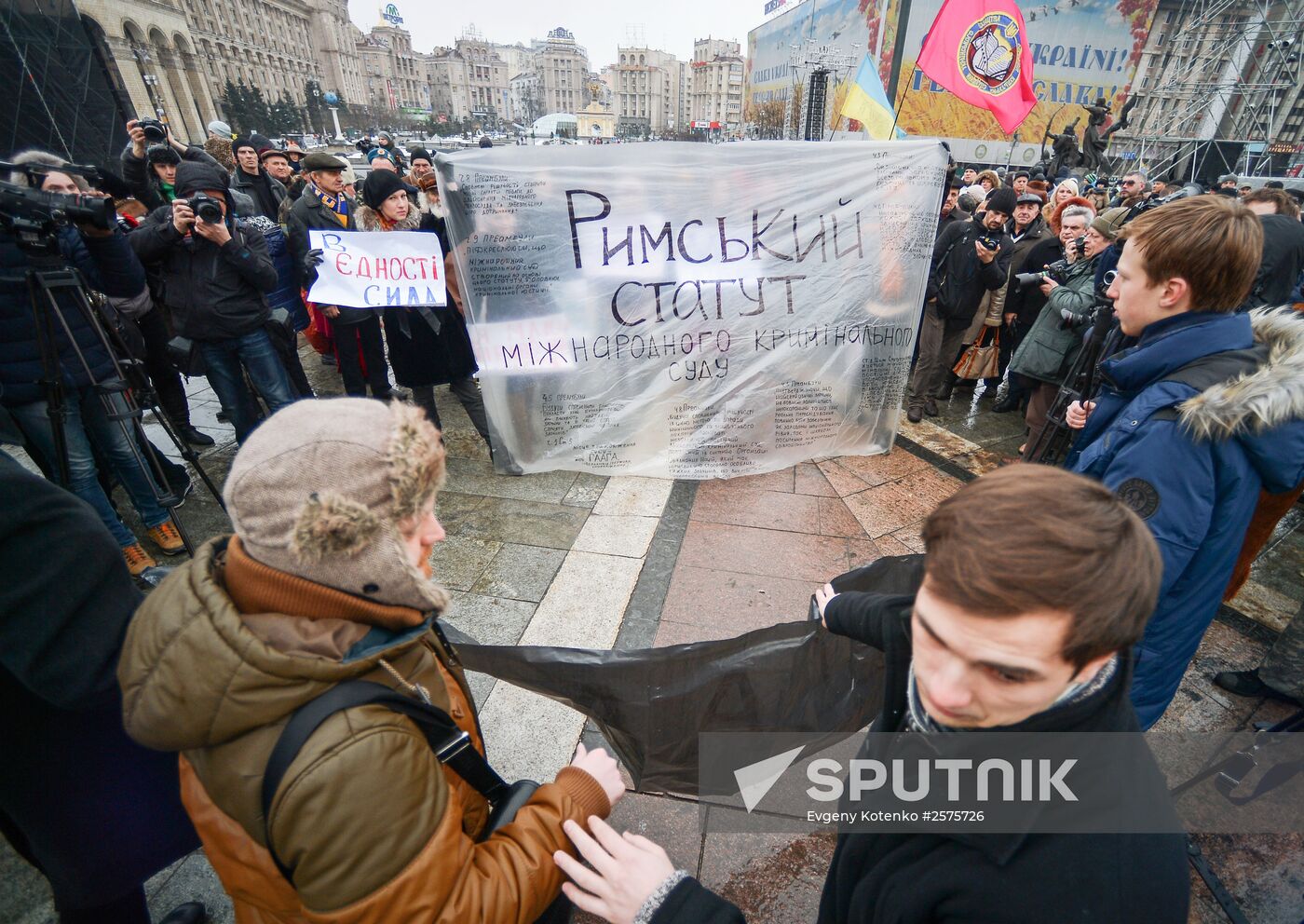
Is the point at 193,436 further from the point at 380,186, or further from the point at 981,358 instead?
the point at 981,358

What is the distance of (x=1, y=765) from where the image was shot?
1163mm

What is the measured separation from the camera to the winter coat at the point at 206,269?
3352 mm

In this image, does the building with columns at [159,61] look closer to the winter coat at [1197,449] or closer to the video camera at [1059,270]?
the video camera at [1059,270]

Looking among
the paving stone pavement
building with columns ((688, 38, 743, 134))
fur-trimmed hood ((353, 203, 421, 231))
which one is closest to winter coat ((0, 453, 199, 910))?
the paving stone pavement

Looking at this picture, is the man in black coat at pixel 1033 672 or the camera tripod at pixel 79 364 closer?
the man in black coat at pixel 1033 672

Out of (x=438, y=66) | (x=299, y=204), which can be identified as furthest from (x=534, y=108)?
(x=299, y=204)

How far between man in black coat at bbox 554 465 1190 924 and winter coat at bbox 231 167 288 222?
6.84 m

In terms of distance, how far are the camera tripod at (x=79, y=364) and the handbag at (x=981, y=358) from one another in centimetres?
591

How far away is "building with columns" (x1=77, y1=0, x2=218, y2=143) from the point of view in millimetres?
36750

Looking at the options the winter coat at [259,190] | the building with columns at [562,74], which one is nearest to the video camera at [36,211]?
the winter coat at [259,190]

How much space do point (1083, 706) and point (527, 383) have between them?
348 cm

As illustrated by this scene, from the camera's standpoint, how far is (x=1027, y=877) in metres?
0.78

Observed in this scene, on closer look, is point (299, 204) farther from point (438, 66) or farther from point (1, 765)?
point (438, 66)

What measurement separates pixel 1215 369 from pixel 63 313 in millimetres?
4432
